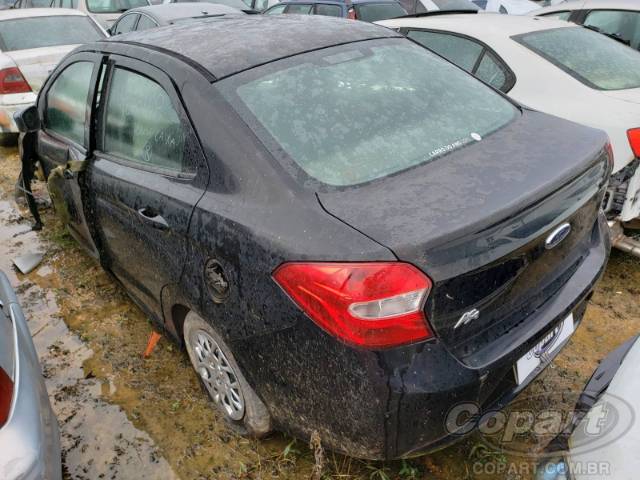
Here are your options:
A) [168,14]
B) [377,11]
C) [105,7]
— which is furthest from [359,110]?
[105,7]

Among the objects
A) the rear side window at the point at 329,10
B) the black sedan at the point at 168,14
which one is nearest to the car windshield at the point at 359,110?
the rear side window at the point at 329,10

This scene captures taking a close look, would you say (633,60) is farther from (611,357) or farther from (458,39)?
(611,357)

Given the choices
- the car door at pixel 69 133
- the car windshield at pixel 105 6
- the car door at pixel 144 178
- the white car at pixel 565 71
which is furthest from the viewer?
the car windshield at pixel 105 6

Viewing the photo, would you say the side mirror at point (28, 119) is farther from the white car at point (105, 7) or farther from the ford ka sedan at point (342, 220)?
the white car at point (105, 7)

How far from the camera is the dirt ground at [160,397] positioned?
218cm

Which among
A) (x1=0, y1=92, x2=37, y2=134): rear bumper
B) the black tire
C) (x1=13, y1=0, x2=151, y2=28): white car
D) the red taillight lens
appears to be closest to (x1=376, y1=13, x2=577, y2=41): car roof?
the red taillight lens

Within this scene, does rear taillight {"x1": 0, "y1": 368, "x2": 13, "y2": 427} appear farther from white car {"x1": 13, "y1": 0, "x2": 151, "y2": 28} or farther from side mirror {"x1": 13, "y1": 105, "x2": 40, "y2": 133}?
white car {"x1": 13, "y1": 0, "x2": 151, "y2": 28}

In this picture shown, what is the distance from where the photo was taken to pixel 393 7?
7684 millimetres

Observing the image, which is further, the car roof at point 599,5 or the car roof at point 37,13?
the car roof at point 37,13

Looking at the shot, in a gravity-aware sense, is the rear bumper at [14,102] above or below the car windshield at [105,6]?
below

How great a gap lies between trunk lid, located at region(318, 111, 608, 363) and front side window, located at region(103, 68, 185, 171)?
80cm

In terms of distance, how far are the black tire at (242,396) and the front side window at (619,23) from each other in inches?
194

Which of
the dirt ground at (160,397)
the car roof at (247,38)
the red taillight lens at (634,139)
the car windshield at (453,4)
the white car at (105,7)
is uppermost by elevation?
the car roof at (247,38)

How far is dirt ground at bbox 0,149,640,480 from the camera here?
2176 mm
